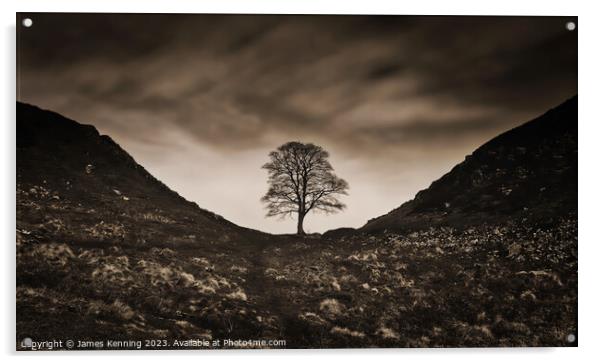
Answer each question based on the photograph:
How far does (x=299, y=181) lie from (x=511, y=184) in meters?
3.36

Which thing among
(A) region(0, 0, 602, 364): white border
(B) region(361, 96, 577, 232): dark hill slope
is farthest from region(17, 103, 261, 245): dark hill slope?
(B) region(361, 96, 577, 232): dark hill slope

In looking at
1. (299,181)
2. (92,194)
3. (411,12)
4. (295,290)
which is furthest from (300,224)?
(411,12)

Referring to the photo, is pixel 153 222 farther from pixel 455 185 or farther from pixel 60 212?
pixel 455 185

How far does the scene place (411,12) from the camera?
6.90 metres

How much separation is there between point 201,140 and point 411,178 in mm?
3381

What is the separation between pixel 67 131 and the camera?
6.79 metres

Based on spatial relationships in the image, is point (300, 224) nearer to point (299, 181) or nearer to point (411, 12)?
point (299, 181)

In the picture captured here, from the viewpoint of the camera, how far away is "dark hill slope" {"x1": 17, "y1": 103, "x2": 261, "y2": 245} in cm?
649

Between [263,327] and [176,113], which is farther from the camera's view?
[176,113]

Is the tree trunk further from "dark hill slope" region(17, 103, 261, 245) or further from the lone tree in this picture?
"dark hill slope" region(17, 103, 261, 245)

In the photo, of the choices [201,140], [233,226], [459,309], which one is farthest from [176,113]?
[459,309]

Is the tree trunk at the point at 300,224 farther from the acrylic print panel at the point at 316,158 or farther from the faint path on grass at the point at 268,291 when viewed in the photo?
the faint path on grass at the point at 268,291

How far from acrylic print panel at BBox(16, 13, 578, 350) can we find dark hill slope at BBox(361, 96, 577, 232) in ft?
0.09

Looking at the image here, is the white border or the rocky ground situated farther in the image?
the white border
